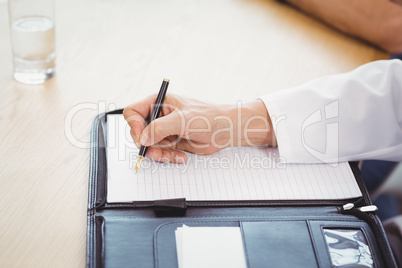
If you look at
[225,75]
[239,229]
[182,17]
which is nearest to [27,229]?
[239,229]

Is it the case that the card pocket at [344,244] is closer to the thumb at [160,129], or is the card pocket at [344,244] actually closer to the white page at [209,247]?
the white page at [209,247]

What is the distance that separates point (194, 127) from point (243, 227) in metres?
0.22

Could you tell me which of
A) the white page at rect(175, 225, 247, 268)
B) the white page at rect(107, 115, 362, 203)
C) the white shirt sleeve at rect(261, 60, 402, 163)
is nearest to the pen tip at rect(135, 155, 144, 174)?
the white page at rect(107, 115, 362, 203)

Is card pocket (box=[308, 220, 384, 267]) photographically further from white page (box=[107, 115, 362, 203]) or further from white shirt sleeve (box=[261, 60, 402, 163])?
white shirt sleeve (box=[261, 60, 402, 163])

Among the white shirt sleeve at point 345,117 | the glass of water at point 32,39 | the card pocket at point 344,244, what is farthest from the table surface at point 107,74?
the card pocket at point 344,244

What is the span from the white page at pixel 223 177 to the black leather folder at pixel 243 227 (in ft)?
0.06

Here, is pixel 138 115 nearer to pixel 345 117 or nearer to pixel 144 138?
pixel 144 138

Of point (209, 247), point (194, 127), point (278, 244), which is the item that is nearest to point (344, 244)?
point (278, 244)

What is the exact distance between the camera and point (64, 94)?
3.12 feet

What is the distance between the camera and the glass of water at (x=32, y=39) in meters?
0.93

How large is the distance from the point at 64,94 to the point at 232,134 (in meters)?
0.36

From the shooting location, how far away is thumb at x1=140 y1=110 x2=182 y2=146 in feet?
2.51

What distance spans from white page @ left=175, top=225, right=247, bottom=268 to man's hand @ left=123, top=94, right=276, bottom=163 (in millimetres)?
177

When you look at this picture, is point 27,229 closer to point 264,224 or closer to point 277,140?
point 264,224
